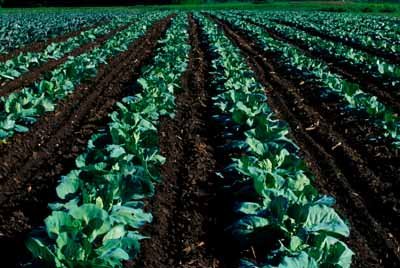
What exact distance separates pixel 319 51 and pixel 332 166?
39.6 ft

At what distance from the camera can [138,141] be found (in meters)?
6.84

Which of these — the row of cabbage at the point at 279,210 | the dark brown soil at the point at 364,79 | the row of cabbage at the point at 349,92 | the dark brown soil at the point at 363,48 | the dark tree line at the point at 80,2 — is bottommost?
the dark tree line at the point at 80,2

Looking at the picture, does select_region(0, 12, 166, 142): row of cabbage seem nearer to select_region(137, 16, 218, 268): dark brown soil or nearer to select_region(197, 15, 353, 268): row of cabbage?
select_region(137, 16, 218, 268): dark brown soil

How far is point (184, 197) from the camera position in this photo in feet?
19.2

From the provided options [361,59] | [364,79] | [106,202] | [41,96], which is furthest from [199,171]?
[361,59]

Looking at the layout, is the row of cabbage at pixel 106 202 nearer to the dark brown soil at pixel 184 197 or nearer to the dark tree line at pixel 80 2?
the dark brown soil at pixel 184 197

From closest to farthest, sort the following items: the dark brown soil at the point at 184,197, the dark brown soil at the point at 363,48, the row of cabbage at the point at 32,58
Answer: the dark brown soil at the point at 184,197 < the row of cabbage at the point at 32,58 < the dark brown soil at the point at 363,48

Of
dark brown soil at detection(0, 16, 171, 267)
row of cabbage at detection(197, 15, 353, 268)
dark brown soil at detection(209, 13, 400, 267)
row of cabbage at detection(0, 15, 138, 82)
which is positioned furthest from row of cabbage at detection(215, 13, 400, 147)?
row of cabbage at detection(0, 15, 138, 82)

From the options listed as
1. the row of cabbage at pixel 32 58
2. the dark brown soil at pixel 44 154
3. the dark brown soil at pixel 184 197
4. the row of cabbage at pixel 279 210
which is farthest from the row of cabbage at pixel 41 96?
the row of cabbage at pixel 279 210

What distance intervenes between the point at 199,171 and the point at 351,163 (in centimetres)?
199

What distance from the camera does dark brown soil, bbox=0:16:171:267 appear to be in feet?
17.2

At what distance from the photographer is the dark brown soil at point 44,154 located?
5.26m

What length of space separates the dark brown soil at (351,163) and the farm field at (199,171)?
2cm

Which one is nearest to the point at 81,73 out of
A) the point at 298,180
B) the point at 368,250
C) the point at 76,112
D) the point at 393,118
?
the point at 76,112
